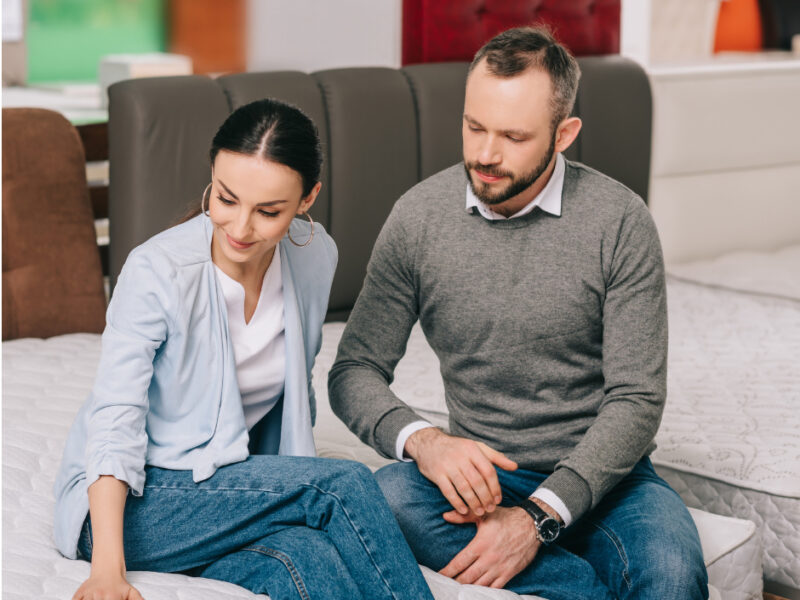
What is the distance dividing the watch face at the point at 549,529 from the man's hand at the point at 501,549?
1 cm

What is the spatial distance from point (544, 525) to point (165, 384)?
545 millimetres

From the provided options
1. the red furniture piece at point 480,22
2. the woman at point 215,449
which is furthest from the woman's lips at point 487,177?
the red furniture piece at point 480,22

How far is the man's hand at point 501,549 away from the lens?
138 centimetres

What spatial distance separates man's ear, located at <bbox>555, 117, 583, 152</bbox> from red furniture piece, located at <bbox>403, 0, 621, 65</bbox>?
1.26 metres

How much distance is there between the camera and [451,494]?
4.54ft

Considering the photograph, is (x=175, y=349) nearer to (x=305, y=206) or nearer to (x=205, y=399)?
(x=205, y=399)

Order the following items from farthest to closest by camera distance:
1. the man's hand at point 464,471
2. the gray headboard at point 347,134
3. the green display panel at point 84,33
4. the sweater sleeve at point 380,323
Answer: the green display panel at point 84,33 < the gray headboard at point 347,134 < the sweater sleeve at point 380,323 < the man's hand at point 464,471

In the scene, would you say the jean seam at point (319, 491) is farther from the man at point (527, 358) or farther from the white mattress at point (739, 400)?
the white mattress at point (739, 400)

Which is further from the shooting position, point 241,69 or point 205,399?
point 241,69

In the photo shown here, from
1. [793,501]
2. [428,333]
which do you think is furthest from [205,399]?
[793,501]

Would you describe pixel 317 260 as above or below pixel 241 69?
below

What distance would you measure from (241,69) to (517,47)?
158cm

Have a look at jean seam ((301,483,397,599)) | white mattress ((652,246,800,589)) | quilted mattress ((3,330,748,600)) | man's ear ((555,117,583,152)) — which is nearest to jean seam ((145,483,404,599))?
jean seam ((301,483,397,599))

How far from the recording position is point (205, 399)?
136cm
